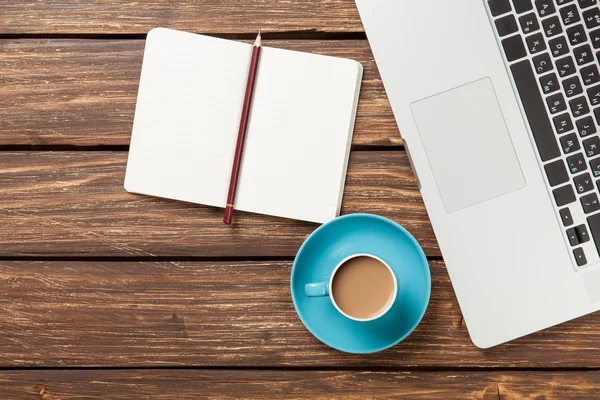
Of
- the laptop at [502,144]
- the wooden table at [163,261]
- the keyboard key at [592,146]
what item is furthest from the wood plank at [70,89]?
the keyboard key at [592,146]

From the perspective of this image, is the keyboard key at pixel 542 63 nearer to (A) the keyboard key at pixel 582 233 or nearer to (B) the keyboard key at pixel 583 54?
(B) the keyboard key at pixel 583 54

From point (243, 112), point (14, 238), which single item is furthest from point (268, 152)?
point (14, 238)

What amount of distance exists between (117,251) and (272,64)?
12.8 inches

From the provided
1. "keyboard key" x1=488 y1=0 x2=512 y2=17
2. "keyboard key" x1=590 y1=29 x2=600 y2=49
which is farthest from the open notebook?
"keyboard key" x1=590 y1=29 x2=600 y2=49

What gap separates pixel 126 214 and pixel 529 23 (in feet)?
1.85

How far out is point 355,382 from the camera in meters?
0.81

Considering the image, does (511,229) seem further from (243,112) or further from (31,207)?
(31,207)

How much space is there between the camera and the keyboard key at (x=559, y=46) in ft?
2.38

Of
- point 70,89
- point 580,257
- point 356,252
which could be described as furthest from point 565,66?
point 70,89

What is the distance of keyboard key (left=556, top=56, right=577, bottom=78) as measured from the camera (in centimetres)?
73

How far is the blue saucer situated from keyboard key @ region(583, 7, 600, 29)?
33cm

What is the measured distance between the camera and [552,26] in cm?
73

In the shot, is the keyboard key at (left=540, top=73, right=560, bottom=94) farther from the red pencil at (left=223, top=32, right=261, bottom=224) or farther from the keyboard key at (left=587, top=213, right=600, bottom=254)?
the red pencil at (left=223, top=32, right=261, bottom=224)

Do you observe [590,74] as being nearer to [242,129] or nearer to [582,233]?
[582,233]
